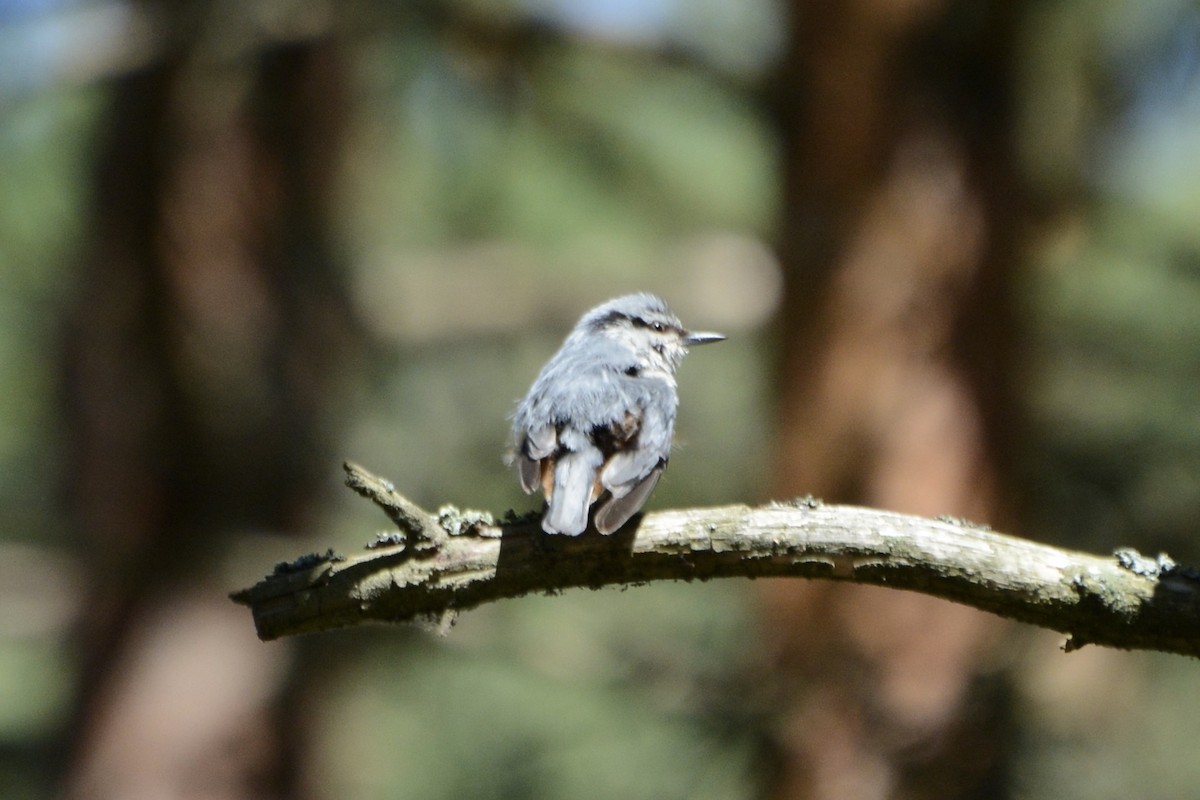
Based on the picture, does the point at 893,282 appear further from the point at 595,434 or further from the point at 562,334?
the point at 562,334

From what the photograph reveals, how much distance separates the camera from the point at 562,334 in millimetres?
7227

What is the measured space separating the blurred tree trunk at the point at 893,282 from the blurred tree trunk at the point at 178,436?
242 centimetres

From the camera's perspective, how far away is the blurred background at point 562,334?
489 cm

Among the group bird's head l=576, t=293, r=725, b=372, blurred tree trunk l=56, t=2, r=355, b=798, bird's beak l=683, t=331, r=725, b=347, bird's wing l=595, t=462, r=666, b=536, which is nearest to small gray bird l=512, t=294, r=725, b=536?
bird's wing l=595, t=462, r=666, b=536

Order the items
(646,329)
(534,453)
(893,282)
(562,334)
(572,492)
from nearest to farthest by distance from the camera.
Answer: (572,492)
(534,453)
(646,329)
(893,282)
(562,334)

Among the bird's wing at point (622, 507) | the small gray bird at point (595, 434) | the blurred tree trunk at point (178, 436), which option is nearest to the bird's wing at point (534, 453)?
the small gray bird at point (595, 434)

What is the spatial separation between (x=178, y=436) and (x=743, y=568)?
3.99 m

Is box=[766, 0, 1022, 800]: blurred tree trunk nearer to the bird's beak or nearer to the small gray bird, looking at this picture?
the bird's beak

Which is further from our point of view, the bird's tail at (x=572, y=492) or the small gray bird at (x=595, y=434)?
the small gray bird at (x=595, y=434)

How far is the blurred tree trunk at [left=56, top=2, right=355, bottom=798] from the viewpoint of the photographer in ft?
18.8

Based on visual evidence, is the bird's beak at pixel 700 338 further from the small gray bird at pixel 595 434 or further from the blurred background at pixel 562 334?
the blurred background at pixel 562 334

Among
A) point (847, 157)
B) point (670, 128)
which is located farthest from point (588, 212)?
point (847, 157)

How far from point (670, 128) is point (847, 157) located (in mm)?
3516

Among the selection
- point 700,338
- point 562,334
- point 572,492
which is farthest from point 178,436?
point 572,492
